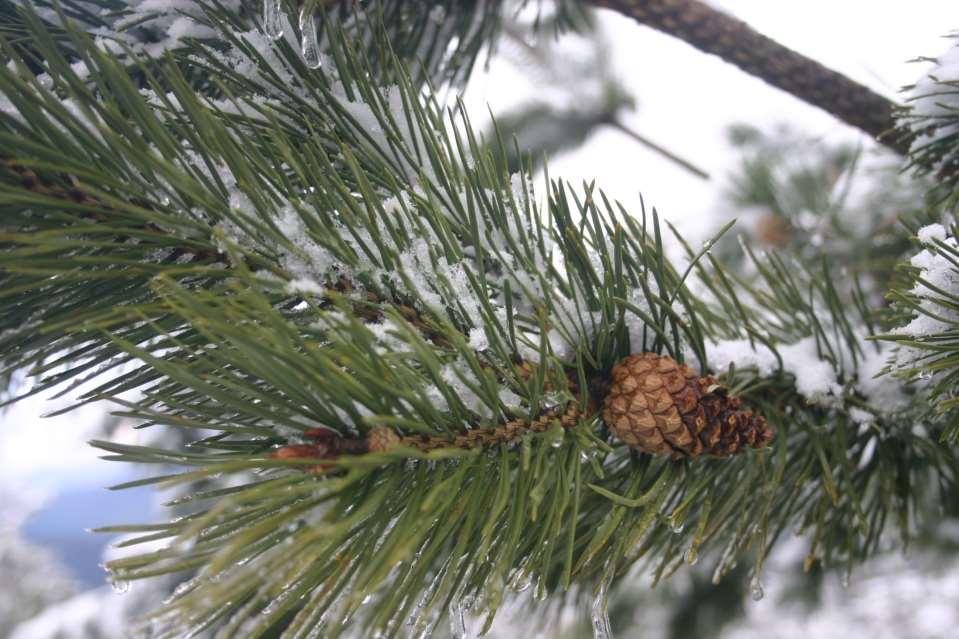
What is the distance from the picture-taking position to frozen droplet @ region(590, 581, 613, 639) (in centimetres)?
46

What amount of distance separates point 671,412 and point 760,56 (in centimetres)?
52

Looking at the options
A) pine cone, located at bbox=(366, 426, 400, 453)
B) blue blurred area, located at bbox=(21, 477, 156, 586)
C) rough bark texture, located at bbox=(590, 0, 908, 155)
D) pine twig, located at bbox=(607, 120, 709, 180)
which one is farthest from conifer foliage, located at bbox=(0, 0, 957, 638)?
blue blurred area, located at bbox=(21, 477, 156, 586)

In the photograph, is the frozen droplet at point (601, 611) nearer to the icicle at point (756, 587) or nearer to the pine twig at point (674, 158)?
the icicle at point (756, 587)

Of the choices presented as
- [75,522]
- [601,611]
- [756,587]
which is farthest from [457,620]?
[75,522]

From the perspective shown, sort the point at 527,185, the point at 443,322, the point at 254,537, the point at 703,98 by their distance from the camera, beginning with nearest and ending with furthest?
the point at 254,537 < the point at 443,322 < the point at 527,185 < the point at 703,98

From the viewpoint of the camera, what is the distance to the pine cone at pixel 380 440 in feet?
1.19

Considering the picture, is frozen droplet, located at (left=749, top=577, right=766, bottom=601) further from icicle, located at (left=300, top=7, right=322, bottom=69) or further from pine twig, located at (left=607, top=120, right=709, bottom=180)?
pine twig, located at (left=607, top=120, right=709, bottom=180)

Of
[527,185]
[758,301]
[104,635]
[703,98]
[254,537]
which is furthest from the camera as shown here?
[703,98]

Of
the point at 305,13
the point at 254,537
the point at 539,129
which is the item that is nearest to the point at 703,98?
the point at 539,129

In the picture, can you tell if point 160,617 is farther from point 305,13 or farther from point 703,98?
point 703,98

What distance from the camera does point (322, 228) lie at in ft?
1.29

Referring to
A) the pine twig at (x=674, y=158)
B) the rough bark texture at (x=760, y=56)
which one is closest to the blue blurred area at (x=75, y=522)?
the pine twig at (x=674, y=158)

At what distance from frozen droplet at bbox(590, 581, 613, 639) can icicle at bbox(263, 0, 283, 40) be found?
0.40 metres

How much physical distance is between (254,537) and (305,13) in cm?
36
